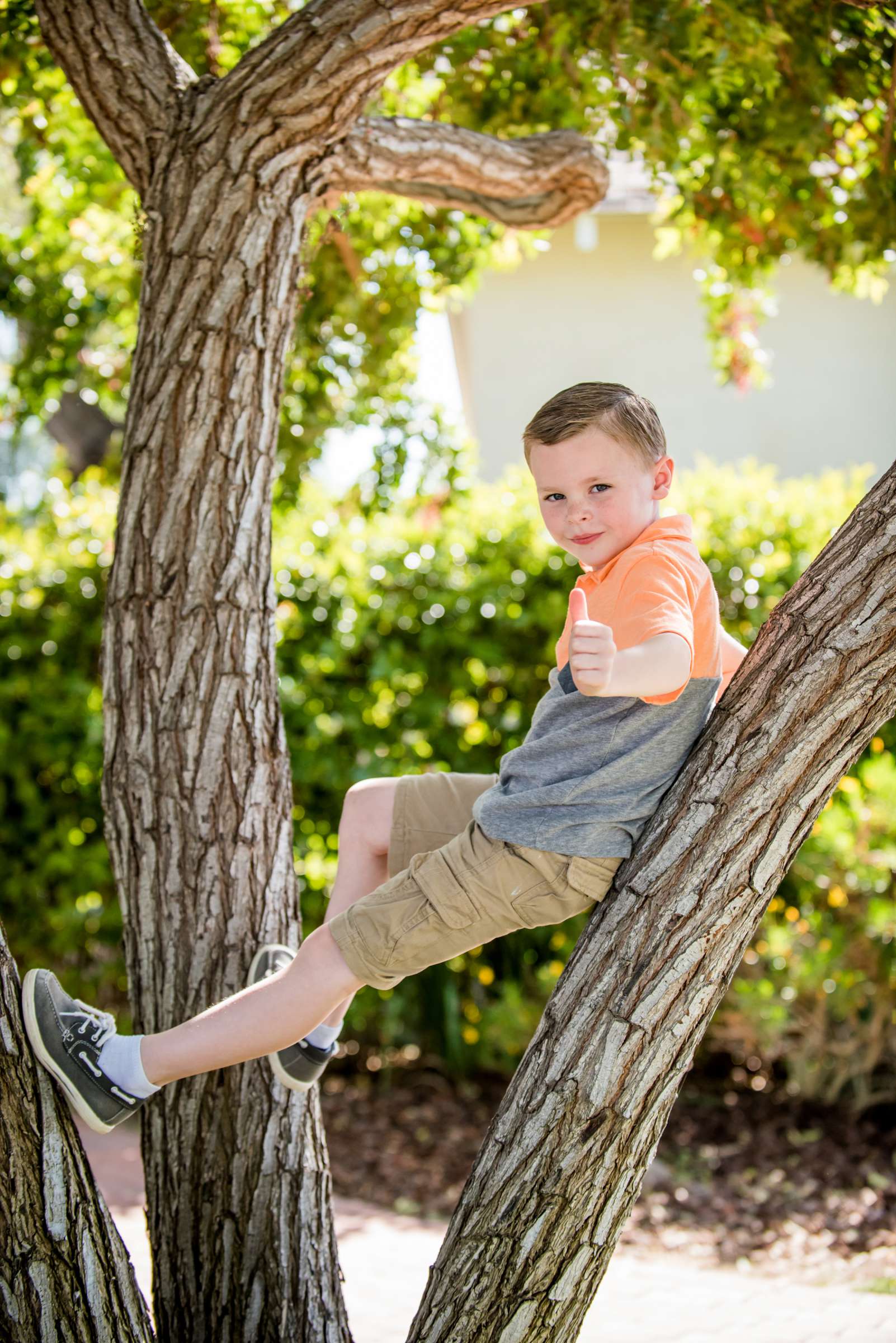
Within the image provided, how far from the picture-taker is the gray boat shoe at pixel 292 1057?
2426 millimetres

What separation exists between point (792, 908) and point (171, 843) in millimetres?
3314

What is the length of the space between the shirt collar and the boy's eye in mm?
112

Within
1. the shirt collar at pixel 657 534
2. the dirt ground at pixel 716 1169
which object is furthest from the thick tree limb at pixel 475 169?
the dirt ground at pixel 716 1169

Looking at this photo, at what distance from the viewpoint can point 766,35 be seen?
3.03m

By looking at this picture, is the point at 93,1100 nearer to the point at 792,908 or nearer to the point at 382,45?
the point at 382,45

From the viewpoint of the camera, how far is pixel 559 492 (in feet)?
7.01

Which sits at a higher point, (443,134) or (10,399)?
(10,399)

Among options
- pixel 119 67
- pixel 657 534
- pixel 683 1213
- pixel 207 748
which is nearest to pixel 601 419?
pixel 657 534

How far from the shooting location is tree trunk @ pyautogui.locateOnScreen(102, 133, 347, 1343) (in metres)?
2.46

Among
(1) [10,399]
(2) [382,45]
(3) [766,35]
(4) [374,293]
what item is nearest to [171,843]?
(2) [382,45]

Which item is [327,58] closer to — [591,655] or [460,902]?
[591,655]

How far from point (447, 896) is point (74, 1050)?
713 mm

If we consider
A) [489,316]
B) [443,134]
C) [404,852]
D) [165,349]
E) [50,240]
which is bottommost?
[404,852]

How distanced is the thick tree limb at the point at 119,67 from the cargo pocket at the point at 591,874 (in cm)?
188
